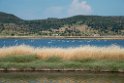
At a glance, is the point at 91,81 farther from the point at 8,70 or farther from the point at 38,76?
the point at 8,70

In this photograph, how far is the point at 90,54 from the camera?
3189cm

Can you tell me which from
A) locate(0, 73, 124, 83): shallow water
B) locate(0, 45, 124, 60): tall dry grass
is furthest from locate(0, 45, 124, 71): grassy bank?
→ locate(0, 73, 124, 83): shallow water

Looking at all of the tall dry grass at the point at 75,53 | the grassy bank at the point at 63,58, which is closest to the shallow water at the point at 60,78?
the grassy bank at the point at 63,58

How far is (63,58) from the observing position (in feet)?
105

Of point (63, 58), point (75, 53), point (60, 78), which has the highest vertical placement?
point (75, 53)

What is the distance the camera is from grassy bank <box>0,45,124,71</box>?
2988cm

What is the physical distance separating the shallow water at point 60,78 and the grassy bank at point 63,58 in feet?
6.62

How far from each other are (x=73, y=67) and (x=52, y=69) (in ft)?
4.92

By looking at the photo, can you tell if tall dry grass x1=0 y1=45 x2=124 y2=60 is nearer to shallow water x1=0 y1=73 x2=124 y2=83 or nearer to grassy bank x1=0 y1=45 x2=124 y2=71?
grassy bank x1=0 y1=45 x2=124 y2=71

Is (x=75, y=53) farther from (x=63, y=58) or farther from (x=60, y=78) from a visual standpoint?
(x=60, y=78)

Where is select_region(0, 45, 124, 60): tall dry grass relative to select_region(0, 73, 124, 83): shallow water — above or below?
above

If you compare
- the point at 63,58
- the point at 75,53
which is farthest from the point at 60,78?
the point at 75,53

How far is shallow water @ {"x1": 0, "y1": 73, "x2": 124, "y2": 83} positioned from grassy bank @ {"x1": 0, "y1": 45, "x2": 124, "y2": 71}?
202cm

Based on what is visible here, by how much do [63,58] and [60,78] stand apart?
6.30m
